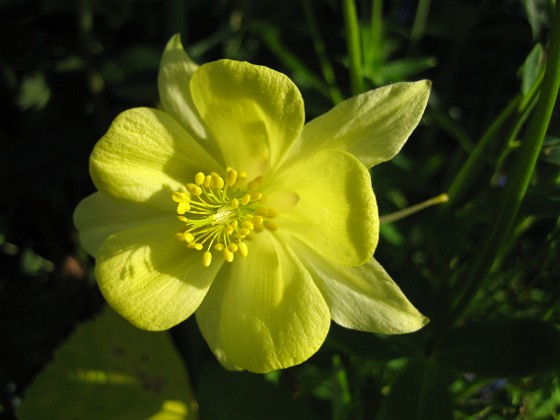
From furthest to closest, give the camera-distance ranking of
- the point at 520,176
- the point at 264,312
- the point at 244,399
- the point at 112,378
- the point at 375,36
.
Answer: the point at 112,378
the point at 375,36
the point at 244,399
the point at 264,312
the point at 520,176

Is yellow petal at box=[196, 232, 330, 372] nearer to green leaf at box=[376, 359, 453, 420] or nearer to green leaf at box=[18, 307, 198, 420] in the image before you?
green leaf at box=[376, 359, 453, 420]

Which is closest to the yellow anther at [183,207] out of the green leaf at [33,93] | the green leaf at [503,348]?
the green leaf at [503,348]

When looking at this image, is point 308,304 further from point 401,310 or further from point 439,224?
point 439,224

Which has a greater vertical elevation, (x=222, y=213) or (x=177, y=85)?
(x=177, y=85)

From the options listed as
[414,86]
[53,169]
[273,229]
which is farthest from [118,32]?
[414,86]

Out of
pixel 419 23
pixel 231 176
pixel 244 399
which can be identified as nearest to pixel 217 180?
pixel 231 176

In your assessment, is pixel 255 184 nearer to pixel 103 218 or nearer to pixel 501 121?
pixel 103 218

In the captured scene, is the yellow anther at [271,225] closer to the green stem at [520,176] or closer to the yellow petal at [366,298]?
the yellow petal at [366,298]

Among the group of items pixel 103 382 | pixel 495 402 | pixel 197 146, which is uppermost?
pixel 197 146
